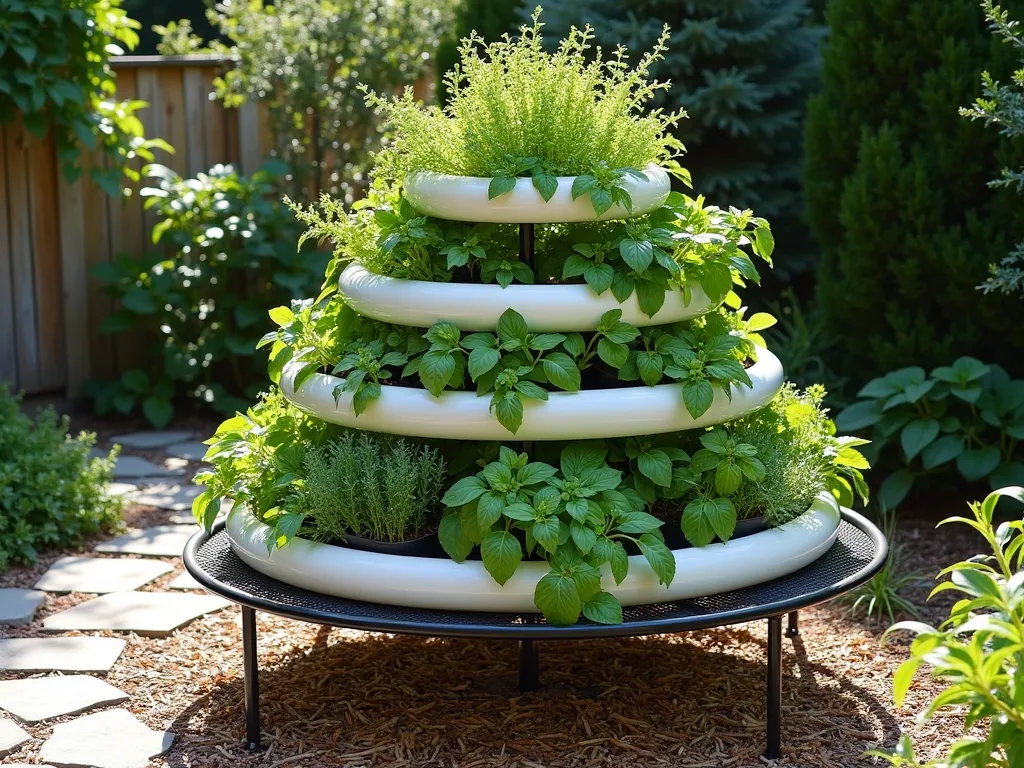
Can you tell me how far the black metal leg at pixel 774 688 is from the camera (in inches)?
123

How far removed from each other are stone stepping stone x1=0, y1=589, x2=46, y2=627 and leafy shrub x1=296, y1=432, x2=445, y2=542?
146cm

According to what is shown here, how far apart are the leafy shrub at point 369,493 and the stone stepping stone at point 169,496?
231 cm

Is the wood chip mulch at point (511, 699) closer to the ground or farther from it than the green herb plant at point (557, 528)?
closer to the ground

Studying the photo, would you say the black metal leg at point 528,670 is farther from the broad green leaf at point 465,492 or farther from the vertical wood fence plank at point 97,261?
the vertical wood fence plank at point 97,261

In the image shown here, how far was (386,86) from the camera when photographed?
24.2 ft

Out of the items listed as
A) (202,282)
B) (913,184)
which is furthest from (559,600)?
(202,282)

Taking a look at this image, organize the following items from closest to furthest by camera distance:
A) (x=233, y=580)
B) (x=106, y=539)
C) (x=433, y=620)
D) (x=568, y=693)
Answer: (x=433, y=620) → (x=233, y=580) → (x=568, y=693) → (x=106, y=539)

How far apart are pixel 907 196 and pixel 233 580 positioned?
3.19 metres

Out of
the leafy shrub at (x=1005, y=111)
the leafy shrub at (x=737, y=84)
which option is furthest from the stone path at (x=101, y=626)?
the leafy shrub at (x=737, y=84)

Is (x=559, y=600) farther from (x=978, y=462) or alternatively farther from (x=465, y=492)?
(x=978, y=462)

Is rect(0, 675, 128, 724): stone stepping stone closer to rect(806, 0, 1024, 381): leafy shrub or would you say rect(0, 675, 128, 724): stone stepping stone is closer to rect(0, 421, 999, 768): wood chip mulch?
rect(0, 421, 999, 768): wood chip mulch

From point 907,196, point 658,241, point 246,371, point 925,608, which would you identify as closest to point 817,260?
point 907,196

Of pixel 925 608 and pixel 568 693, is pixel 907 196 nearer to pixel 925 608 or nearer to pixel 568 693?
pixel 925 608

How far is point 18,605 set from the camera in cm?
424
